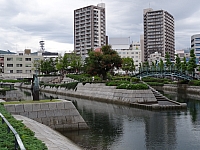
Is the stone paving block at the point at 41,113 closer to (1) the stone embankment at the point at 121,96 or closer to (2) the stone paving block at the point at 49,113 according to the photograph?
(2) the stone paving block at the point at 49,113

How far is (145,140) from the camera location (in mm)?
16844

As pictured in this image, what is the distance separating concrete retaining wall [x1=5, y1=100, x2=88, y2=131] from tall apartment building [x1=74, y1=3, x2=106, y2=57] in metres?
118

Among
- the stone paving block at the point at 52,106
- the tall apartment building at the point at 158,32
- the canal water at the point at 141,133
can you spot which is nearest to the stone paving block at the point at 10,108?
the stone paving block at the point at 52,106

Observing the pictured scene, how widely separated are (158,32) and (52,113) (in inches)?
5139

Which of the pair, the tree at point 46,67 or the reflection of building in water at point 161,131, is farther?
the tree at point 46,67

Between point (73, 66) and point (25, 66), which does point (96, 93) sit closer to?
point (73, 66)

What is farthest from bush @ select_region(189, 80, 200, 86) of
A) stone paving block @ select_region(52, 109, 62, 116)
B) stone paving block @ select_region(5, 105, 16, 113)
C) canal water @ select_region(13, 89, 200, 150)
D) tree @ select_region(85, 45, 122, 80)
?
stone paving block @ select_region(5, 105, 16, 113)

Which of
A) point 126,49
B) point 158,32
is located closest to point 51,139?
point 126,49

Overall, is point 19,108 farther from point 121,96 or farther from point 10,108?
point 121,96

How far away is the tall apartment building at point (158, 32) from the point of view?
140875 mm

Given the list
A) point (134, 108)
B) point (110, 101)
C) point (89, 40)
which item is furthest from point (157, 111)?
point (89, 40)

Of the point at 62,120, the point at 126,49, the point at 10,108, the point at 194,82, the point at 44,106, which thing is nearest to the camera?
the point at 10,108

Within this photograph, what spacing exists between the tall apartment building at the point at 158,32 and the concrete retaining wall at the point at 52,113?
413 ft

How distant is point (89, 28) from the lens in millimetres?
139000
